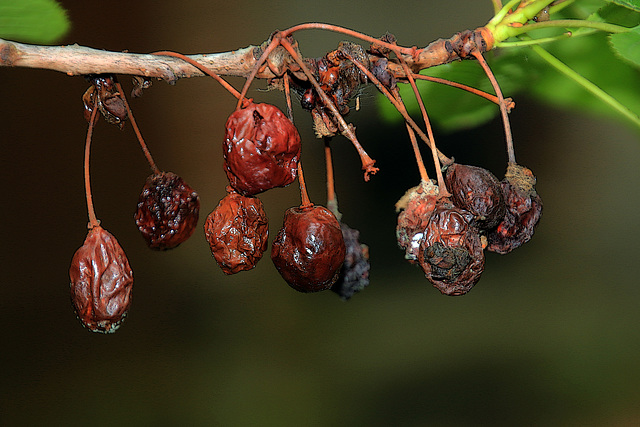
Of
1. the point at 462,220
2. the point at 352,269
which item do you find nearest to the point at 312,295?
the point at 352,269

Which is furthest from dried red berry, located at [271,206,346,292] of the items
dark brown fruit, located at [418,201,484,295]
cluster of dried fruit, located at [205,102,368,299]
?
dark brown fruit, located at [418,201,484,295]

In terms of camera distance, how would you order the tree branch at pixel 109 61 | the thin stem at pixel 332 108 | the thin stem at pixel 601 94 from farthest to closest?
the thin stem at pixel 601 94 < the tree branch at pixel 109 61 < the thin stem at pixel 332 108

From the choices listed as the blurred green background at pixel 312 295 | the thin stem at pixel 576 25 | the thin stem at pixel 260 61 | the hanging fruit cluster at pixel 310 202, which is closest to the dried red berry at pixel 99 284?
the hanging fruit cluster at pixel 310 202

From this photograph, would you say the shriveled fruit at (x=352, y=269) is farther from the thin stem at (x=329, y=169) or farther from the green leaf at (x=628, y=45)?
the green leaf at (x=628, y=45)

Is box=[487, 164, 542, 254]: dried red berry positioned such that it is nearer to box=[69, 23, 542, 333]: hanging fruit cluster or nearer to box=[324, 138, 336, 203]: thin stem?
box=[69, 23, 542, 333]: hanging fruit cluster

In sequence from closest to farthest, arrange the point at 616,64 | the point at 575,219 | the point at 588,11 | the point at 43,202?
the point at 588,11
the point at 616,64
the point at 43,202
the point at 575,219

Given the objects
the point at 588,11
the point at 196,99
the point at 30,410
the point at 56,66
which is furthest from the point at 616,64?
the point at 30,410

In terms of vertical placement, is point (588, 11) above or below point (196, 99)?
below

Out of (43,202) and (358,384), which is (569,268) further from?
(43,202)
